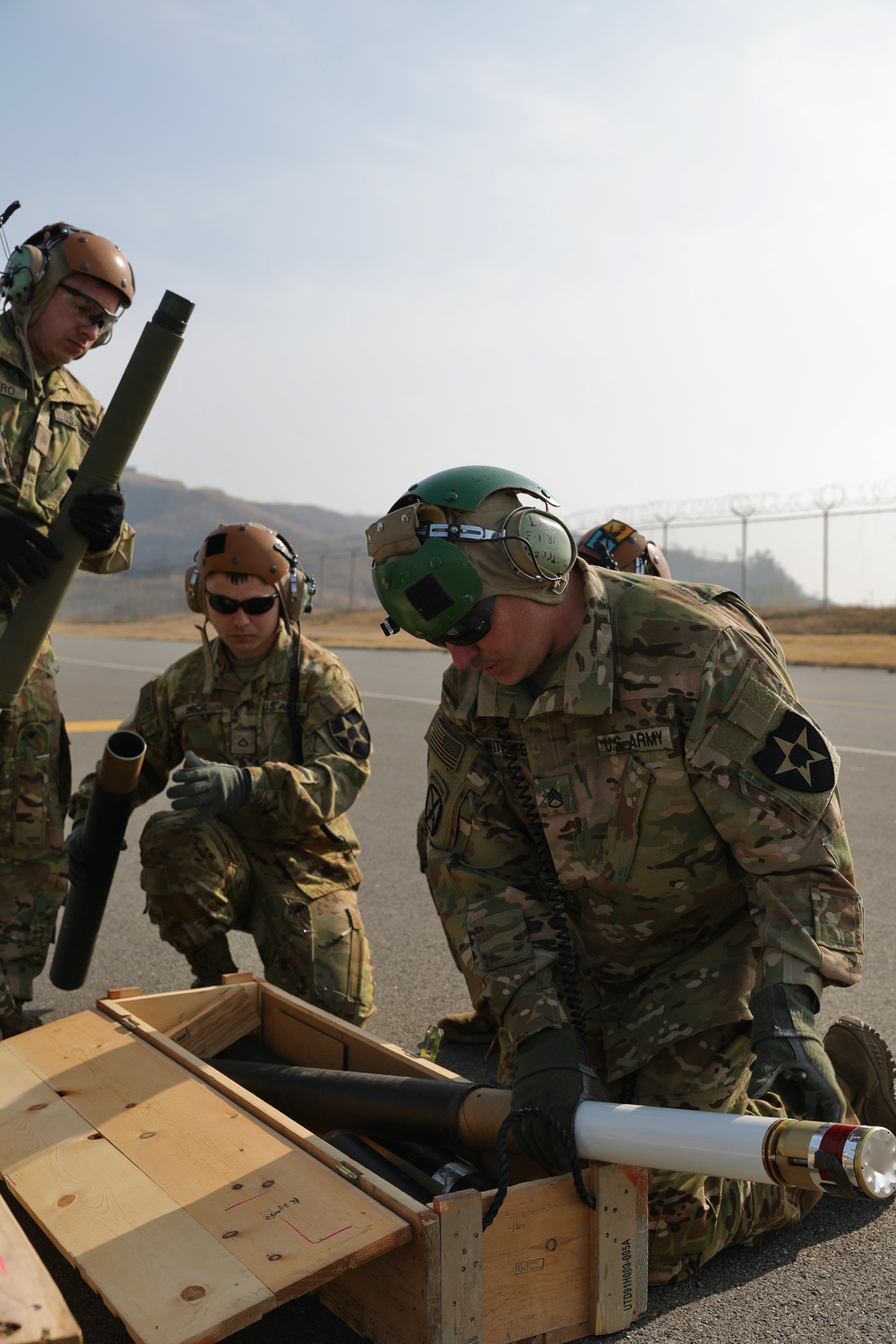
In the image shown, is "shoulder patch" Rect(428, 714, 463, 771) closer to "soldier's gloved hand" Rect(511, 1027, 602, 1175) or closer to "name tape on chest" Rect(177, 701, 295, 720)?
"soldier's gloved hand" Rect(511, 1027, 602, 1175)

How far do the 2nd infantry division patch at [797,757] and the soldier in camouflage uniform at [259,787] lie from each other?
1969 mm

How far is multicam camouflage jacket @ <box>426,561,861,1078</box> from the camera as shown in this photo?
262 cm

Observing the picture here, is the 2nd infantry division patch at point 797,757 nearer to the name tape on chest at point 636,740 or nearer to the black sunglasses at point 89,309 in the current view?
the name tape on chest at point 636,740

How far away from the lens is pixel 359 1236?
220 centimetres

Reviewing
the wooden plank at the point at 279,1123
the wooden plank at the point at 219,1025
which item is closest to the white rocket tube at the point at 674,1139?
the wooden plank at the point at 279,1123

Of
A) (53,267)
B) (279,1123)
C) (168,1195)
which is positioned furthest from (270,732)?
(168,1195)

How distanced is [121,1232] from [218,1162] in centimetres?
30

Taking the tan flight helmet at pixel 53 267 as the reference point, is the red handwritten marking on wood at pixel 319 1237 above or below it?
below

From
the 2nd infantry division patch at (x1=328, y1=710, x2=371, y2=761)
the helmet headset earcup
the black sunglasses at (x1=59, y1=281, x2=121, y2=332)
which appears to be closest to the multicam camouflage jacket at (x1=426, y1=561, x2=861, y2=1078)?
the 2nd infantry division patch at (x1=328, y1=710, x2=371, y2=761)

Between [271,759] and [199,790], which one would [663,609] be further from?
[271,759]

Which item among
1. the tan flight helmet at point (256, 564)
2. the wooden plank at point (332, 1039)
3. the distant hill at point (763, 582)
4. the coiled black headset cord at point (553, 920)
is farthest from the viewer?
the distant hill at point (763, 582)

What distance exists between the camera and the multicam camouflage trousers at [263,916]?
420cm

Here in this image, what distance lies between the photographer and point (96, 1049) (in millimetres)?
3283

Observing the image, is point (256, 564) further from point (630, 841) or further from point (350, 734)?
point (630, 841)
